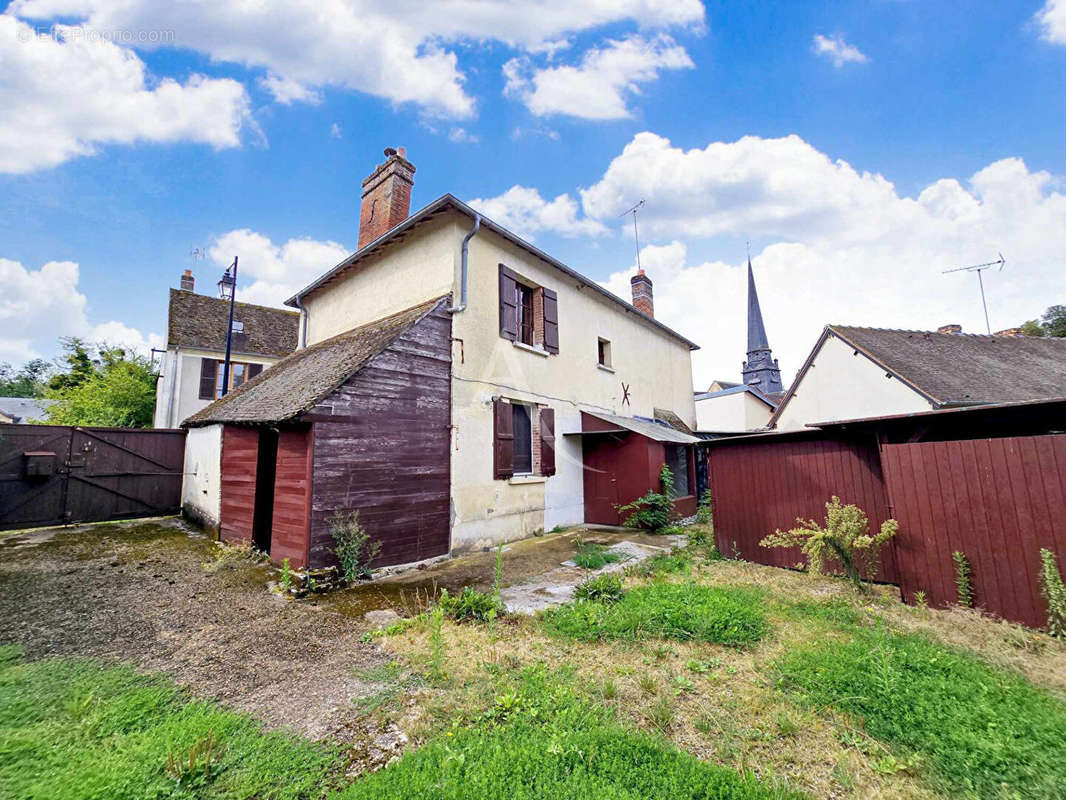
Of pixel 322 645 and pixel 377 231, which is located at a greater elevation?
pixel 377 231

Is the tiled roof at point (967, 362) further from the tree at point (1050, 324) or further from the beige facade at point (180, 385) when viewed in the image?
the beige facade at point (180, 385)

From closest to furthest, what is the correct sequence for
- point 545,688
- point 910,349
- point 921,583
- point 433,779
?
1. point 433,779
2. point 545,688
3. point 921,583
4. point 910,349

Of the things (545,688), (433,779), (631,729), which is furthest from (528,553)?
(433,779)

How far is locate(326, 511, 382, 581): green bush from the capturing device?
18.6ft

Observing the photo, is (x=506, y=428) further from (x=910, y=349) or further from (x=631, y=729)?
(x=910, y=349)

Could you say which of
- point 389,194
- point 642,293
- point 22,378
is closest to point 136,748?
point 389,194

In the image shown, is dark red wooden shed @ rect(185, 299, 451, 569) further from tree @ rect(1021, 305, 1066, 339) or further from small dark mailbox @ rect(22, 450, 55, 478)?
tree @ rect(1021, 305, 1066, 339)

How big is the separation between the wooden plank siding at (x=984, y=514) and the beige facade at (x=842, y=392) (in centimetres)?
864

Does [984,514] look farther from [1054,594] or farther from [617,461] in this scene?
[617,461]

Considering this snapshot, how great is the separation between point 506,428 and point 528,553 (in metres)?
2.39

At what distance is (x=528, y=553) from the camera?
7617 mm

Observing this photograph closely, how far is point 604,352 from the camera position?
1220 centimetres

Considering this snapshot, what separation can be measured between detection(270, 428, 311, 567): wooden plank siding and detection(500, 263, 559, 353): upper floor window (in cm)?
467

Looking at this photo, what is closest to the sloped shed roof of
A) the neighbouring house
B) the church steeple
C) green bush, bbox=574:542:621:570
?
green bush, bbox=574:542:621:570
